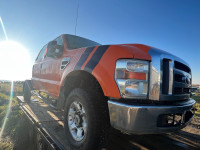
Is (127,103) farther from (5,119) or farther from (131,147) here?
(5,119)

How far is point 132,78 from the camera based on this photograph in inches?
52.5

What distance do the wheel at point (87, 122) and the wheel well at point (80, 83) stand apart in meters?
0.13

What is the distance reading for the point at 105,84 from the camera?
1434 millimetres

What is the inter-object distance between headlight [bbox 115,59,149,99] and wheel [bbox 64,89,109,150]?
0.38 m

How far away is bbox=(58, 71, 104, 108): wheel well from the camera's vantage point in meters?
1.74

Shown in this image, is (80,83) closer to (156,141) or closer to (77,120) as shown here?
(77,120)

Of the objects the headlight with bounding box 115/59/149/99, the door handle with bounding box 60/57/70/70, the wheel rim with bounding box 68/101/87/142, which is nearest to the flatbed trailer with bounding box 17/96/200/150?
the wheel rim with bounding box 68/101/87/142

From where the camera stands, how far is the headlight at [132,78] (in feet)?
4.33

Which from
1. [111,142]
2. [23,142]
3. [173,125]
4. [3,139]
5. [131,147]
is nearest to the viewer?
[173,125]

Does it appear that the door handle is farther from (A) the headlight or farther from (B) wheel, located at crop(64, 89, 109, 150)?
(A) the headlight

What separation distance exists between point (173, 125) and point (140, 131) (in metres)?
0.42

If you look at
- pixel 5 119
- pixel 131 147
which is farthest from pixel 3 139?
pixel 131 147

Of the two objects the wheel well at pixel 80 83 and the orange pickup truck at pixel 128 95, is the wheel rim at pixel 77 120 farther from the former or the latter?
the wheel well at pixel 80 83

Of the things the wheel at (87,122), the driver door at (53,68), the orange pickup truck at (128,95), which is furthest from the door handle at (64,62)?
the wheel at (87,122)
